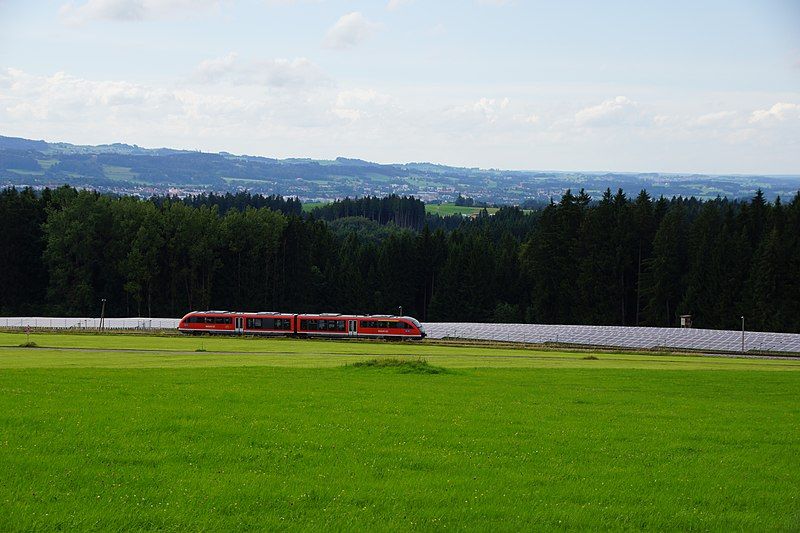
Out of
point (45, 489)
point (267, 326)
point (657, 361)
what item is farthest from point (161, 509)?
point (267, 326)

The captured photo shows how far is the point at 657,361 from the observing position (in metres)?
54.8

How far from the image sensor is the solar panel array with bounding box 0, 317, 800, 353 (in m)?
69.7

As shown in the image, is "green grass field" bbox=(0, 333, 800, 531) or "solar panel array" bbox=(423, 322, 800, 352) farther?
"solar panel array" bbox=(423, 322, 800, 352)

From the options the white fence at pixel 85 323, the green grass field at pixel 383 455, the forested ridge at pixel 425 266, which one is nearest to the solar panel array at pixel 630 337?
the forested ridge at pixel 425 266

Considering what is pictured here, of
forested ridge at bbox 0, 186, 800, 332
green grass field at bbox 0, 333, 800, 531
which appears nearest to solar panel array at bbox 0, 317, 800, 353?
forested ridge at bbox 0, 186, 800, 332

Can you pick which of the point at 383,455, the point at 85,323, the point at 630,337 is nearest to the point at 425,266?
the point at 630,337

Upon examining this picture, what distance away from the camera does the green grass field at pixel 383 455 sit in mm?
13461

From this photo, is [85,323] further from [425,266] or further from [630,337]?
[630,337]

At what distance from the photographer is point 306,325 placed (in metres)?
78.2

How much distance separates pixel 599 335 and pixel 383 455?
59707mm

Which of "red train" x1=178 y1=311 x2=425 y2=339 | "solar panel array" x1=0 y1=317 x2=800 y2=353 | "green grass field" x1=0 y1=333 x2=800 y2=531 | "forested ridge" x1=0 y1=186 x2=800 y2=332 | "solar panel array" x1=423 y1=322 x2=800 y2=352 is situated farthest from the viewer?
"forested ridge" x1=0 y1=186 x2=800 y2=332

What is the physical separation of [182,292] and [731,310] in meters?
65.2

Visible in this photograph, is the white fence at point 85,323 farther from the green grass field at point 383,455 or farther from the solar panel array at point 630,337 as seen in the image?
the green grass field at point 383,455

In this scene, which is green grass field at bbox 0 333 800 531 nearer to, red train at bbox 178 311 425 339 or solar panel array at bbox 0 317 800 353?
solar panel array at bbox 0 317 800 353
